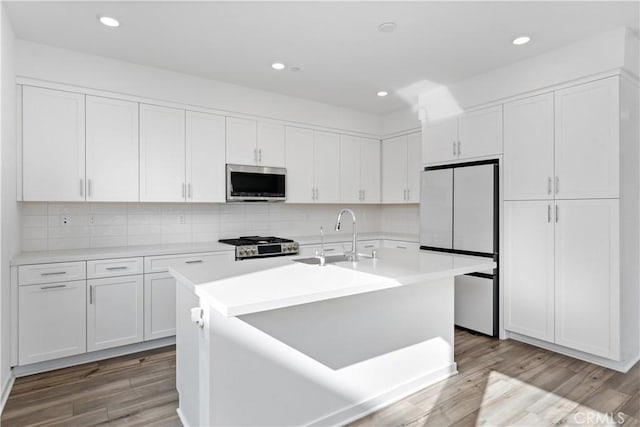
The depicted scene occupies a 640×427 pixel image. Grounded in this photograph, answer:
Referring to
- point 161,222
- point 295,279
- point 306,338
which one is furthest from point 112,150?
point 306,338

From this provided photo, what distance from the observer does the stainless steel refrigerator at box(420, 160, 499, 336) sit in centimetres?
356

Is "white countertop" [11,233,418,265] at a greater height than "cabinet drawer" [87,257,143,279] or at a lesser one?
greater

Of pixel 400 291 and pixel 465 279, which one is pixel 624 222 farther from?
pixel 400 291

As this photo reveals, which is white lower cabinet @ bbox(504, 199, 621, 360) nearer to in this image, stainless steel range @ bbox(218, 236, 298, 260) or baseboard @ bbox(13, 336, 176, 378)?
stainless steel range @ bbox(218, 236, 298, 260)

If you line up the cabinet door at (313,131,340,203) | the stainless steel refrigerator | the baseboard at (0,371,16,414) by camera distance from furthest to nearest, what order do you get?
the cabinet door at (313,131,340,203)
the stainless steel refrigerator
the baseboard at (0,371,16,414)

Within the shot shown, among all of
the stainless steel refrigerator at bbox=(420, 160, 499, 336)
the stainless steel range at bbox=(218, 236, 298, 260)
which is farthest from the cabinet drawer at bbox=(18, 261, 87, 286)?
the stainless steel refrigerator at bbox=(420, 160, 499, 336)

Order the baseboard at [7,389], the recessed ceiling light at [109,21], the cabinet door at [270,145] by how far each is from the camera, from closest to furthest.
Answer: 1. the baseboard at [7,389]
2. the recessed ceiling light at [109,21]
3. the cabinet door at [270,145]

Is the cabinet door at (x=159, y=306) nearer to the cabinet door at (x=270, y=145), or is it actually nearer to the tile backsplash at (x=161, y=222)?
the tile backsplash at (x=161, y=222)

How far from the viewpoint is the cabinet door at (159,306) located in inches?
128

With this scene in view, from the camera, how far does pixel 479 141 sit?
12.1 ft

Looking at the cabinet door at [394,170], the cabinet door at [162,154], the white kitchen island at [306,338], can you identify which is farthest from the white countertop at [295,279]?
the cabinet door at [394,170]

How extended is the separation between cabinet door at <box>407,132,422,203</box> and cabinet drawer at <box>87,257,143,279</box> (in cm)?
331

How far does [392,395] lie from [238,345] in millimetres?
1192

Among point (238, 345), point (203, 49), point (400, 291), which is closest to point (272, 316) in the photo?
point (238, 345)
